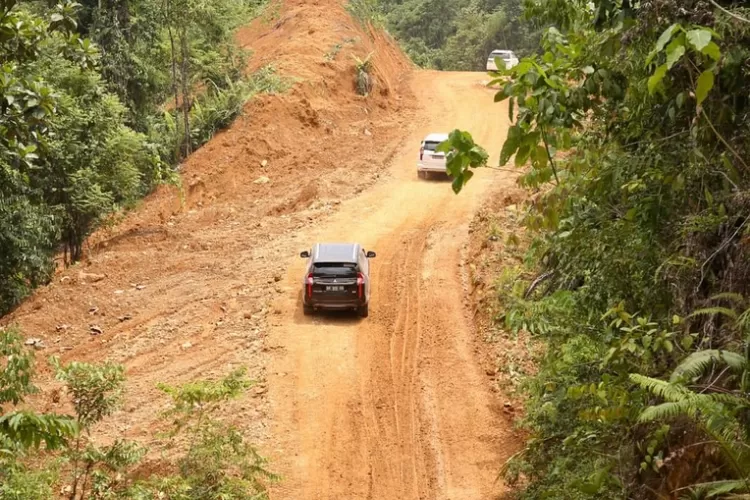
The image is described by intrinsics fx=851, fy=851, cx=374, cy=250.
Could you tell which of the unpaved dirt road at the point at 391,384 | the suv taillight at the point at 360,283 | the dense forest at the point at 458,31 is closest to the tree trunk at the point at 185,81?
the unpaved dirt road at the point at 391,384

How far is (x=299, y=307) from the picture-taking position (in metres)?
20.1

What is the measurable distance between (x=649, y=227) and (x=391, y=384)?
31.2ft

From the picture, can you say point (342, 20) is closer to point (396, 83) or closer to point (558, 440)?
point (396, 83)

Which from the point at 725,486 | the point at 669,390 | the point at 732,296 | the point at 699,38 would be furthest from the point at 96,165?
the point at 699,38

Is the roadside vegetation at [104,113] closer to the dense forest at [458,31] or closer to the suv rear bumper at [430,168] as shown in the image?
the suv rear bumper at [430,168]

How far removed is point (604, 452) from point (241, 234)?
17.5 m

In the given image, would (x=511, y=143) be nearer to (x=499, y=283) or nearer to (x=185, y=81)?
(x=499, y=283)

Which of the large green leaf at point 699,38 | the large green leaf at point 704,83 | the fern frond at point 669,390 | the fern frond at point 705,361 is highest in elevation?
the large green leaf at point 699,38

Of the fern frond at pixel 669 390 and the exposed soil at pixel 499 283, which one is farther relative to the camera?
the exposed soil at pixel 499 283

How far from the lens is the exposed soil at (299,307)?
15227 mm

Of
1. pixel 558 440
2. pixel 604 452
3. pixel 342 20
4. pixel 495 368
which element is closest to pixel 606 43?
pixel 604 452

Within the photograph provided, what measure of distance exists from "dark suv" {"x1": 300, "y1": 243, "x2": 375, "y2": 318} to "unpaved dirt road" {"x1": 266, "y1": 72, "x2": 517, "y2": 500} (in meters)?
0.59

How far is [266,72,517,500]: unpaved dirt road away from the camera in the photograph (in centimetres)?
1434

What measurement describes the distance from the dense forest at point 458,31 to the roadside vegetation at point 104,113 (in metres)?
23.9
